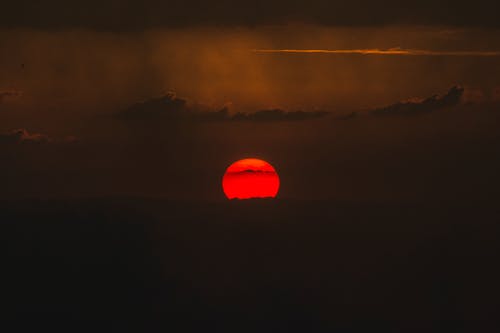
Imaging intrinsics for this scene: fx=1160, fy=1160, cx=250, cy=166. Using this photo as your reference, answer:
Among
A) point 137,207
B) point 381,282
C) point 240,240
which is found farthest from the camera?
point 137,207

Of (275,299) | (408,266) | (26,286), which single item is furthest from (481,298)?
(26,286)

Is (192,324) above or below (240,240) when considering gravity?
below

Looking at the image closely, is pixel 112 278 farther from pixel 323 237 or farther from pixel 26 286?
pixel 323 237

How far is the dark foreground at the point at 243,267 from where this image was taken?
32.0 m

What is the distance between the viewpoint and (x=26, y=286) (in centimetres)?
3347

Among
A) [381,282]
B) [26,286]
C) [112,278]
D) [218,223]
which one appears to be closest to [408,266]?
[381,282]

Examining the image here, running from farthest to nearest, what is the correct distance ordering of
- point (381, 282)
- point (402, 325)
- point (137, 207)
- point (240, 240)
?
point (137, 207) < point (240, 240) < point (381, 282) < point (402, 325)

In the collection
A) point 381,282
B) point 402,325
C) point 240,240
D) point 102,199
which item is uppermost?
point 102,199

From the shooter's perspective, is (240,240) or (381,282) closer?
(381,282)

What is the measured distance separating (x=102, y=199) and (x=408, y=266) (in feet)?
35.2

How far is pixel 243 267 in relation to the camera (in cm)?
3484

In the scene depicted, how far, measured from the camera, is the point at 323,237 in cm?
3678

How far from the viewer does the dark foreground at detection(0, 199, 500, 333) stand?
105ft

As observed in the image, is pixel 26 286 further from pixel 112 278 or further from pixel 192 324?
pixel 192 324
